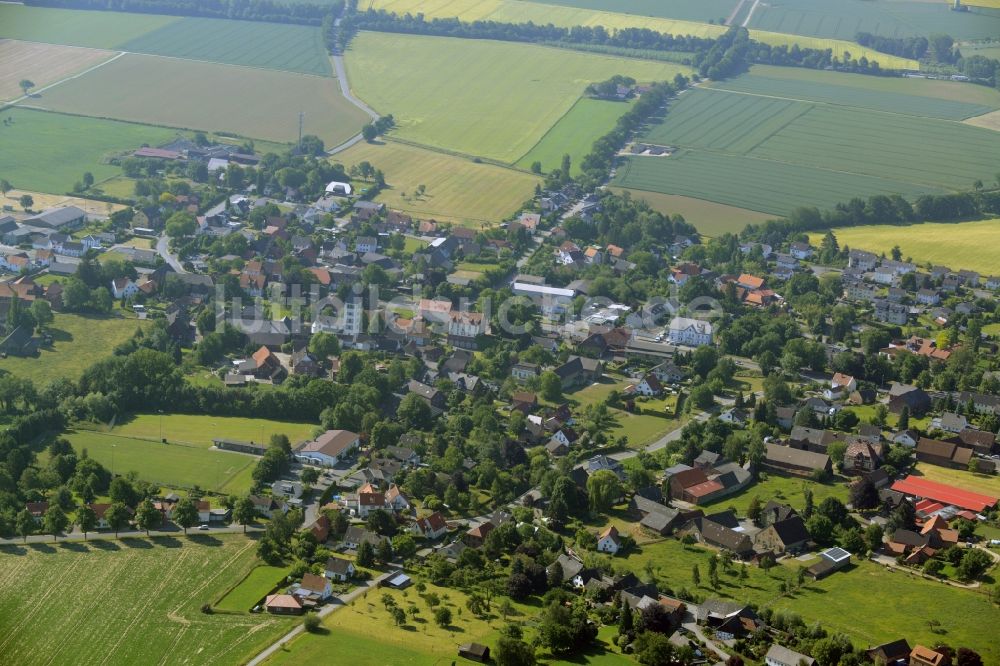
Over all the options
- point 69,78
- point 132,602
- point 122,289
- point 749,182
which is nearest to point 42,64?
point 69,78

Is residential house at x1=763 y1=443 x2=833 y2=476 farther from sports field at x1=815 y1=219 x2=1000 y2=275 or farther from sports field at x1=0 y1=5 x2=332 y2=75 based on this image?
sports field at x1=0 y1=5 x2=332 y2=75

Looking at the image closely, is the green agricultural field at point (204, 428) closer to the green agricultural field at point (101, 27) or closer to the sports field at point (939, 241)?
the sports field at point (939, 241)

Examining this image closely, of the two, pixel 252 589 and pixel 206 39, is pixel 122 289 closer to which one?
pixel 252 589

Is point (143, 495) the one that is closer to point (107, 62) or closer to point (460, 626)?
point (460, 626)

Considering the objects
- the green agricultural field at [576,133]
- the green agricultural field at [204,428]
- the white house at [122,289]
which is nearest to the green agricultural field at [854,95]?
the green agricultural field at [576,133]

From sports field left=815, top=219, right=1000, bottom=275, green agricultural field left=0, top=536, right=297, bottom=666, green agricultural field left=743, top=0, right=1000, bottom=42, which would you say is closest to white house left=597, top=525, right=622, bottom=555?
green agricultural field left=0, top=536, right=297, bottom=666
